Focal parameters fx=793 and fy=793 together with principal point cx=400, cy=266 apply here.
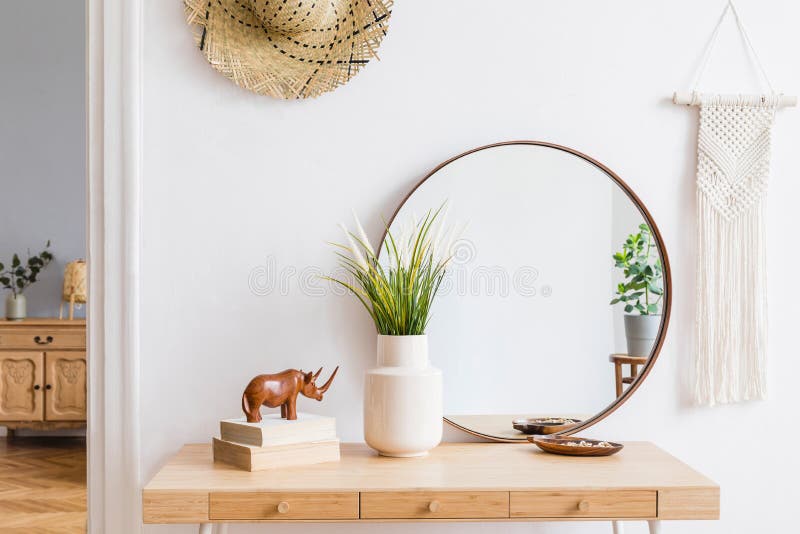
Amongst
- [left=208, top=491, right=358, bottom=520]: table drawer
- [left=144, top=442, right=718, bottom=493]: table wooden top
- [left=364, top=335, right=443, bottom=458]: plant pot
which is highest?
[left=364, top=335, right=443, bottom=458]: plant pot

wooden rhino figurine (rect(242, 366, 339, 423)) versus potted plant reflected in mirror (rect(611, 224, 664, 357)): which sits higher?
potted plant reflected in mirror (rect(611, 224, 664, 357))

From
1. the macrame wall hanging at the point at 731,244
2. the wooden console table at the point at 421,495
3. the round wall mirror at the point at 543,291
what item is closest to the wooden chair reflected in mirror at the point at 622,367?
the round wall mirror at the point at 543,291

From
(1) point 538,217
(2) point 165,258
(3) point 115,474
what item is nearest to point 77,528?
(3) point 115,474

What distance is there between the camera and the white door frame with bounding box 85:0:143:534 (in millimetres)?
2029

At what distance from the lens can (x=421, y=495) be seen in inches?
64.1

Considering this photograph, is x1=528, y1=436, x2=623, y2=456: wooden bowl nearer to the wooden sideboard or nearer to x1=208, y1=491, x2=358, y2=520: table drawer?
x1=208, y1=491, x2=358, y2=520: table drawer

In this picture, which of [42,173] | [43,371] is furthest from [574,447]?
[42,173]

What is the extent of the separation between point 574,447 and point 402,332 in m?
0.49

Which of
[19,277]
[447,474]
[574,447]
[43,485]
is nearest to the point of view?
[447,474]

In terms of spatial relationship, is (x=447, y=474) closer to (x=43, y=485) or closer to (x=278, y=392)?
(x=278, y=392)

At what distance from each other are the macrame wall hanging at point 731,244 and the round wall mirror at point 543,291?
0.45 feet

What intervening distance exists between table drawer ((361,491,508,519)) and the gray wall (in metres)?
4.24

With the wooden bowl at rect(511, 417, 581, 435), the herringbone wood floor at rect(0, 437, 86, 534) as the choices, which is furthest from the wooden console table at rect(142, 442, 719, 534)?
the herringbone wood floor at rect(0, 437, 86, 534)

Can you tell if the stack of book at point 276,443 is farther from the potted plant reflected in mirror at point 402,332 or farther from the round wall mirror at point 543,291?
the round wall mirror at point 543,291
